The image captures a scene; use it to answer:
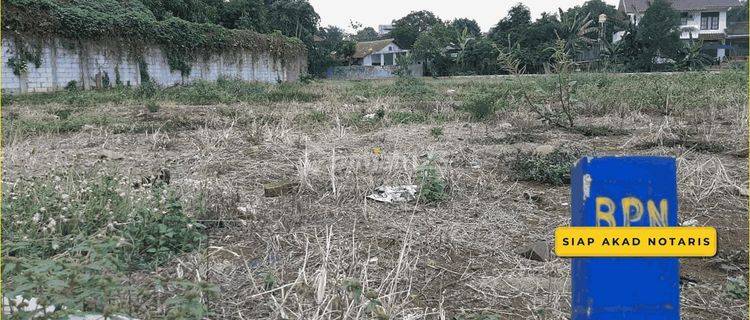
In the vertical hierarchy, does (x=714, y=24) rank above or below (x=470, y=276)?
above

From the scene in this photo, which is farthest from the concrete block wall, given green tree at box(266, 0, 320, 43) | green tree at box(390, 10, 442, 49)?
green tree at box(390, 10, 442, 49)

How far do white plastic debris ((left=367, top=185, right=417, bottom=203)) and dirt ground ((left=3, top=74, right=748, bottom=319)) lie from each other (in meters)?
0.09

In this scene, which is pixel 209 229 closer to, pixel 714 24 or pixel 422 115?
pixel 422 115

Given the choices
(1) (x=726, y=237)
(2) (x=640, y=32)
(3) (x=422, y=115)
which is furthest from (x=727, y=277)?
(2) (x=640, y=32)

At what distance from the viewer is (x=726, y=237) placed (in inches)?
111

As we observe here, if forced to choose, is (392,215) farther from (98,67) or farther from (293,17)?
(293,17)

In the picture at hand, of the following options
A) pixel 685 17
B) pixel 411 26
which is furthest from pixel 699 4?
pixel 411 26

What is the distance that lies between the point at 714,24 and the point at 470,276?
49330 mm

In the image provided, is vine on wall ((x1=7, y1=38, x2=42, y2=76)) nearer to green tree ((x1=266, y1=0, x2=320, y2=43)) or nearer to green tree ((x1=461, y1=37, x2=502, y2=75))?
green tree ((x1=266, y1=0, x2=320, y2=43))

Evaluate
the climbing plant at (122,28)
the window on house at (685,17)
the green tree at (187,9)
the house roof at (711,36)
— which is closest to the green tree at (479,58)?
the green tree at (187,9)

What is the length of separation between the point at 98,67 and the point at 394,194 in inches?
641

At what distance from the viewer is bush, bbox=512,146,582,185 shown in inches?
156

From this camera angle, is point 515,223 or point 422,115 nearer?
point 515,223

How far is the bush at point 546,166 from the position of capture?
3.97 m
